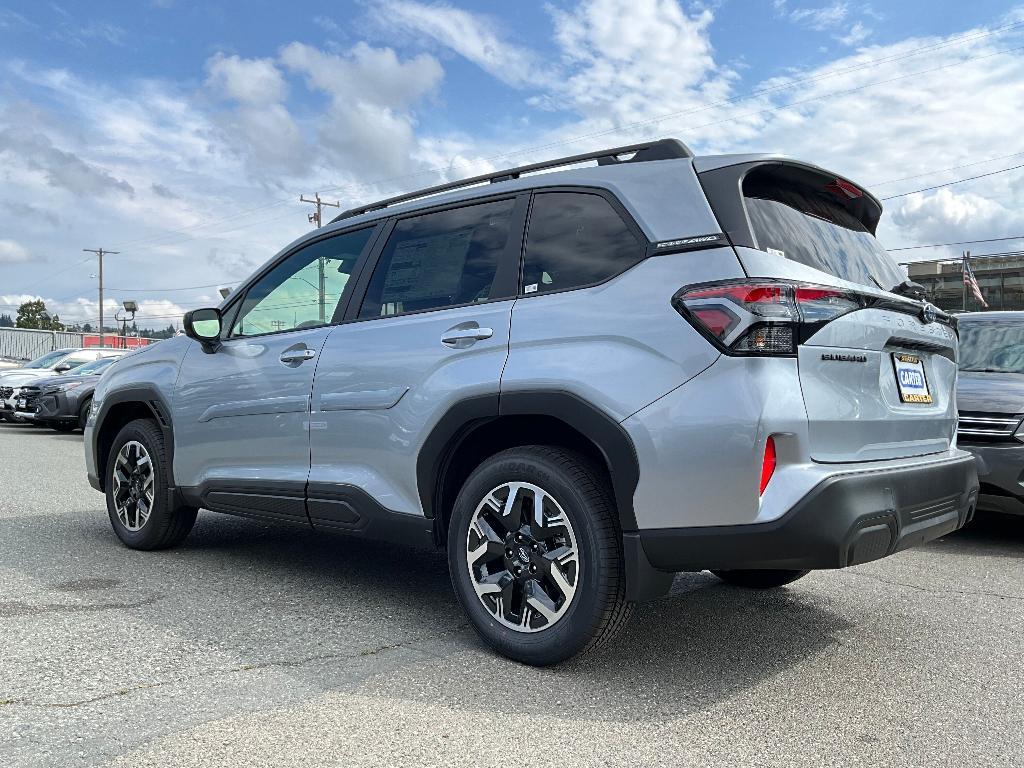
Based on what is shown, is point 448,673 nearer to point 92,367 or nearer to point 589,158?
point 589,158

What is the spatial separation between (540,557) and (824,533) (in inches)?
40.4

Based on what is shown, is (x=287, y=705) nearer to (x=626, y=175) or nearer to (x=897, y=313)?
(x=626, y=175)

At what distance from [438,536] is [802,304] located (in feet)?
5.75

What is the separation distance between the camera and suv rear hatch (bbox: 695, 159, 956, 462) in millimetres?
2951

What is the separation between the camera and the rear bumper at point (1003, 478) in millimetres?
5645

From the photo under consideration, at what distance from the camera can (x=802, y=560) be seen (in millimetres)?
2844

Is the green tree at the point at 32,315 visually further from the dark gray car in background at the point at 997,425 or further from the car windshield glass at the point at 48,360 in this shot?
the dark gray car in background at the point at 997,425

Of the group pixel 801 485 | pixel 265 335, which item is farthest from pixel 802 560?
pixel 265 335

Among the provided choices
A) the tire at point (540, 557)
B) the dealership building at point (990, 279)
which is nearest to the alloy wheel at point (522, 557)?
the tire at point (540, 557)

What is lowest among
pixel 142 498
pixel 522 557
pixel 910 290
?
pixel 142 498

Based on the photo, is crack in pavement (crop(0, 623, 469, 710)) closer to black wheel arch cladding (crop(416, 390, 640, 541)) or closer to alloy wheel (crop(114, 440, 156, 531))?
black wheel arch cladding (crop(416, 390, 640, 541))

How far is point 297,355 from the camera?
4.36 m

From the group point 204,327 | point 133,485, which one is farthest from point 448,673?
point 133,485

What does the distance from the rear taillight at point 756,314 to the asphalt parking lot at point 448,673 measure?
48.6 inches
